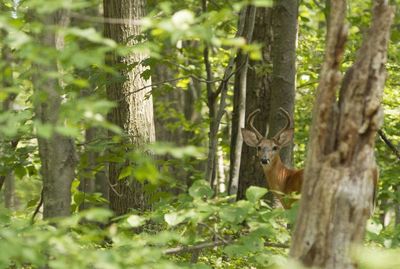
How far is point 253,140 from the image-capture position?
8922mm

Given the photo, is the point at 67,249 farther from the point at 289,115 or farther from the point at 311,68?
the point at 311,68

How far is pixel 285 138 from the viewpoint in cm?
835

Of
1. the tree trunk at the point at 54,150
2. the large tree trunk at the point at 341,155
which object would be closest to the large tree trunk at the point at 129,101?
the tree trunk at the point at 54,150

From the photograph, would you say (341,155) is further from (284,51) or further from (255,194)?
(284,51)

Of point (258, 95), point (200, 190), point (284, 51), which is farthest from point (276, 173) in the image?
point (200, 190)

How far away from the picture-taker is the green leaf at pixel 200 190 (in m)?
4.30

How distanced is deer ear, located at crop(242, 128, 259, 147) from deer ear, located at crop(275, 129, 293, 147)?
43 centimetres

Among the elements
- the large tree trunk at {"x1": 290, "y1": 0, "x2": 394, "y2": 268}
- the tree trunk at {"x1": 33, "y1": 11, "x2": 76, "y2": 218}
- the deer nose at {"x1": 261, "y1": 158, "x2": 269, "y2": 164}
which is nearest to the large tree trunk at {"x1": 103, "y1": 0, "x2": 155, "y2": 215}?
the deer nose at {"x1": 261, "y1": 158, "x2": 269, "y2": 164}

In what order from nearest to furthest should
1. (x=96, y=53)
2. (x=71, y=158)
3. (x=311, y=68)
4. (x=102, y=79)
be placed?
(x=96, y=53) → (x=71, y=158) → (x=102, y=79) → (x=311, y=68)

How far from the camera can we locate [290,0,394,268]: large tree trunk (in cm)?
363

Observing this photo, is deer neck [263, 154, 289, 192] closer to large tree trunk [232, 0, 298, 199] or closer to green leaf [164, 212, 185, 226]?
large tree trunk [232, 0, 298, 199]

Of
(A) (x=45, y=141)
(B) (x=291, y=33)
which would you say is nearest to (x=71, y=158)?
(A) (x=45, y=141)

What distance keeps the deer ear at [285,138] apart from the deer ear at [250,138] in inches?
16.7

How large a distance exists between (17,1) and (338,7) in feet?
8.27
